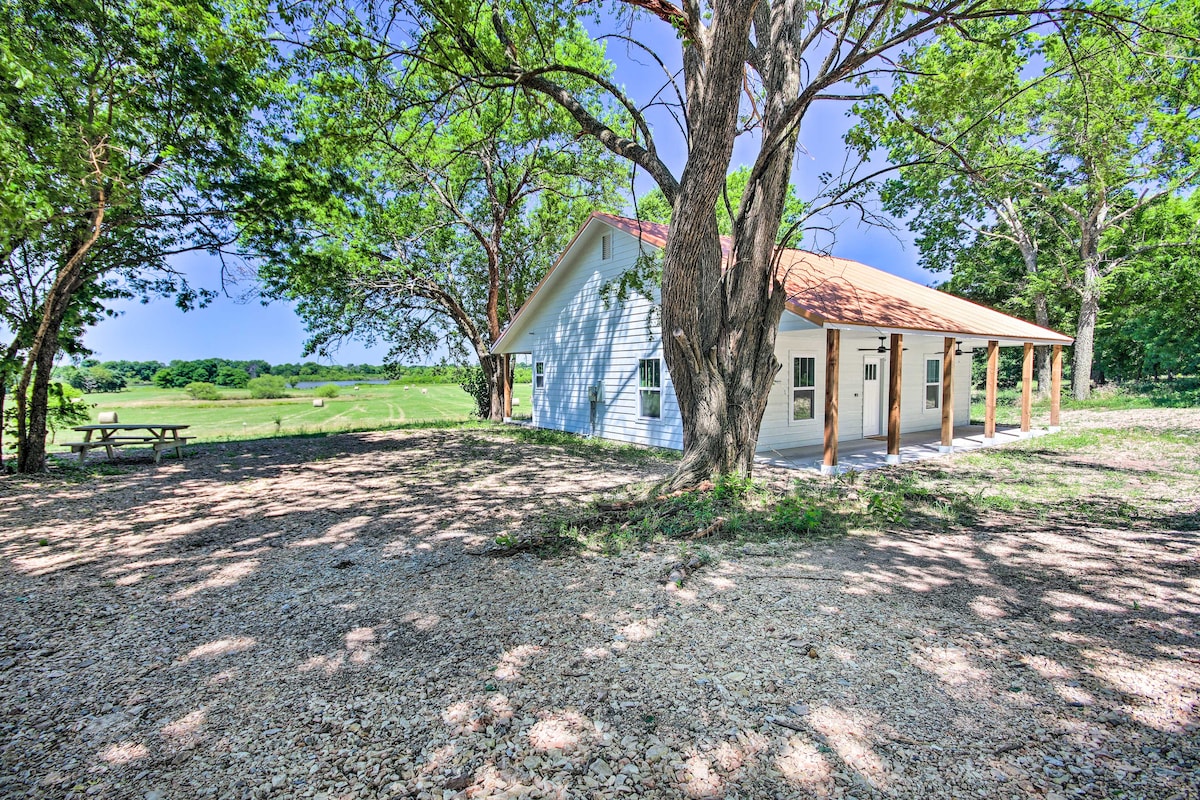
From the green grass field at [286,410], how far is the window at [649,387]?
348 inches

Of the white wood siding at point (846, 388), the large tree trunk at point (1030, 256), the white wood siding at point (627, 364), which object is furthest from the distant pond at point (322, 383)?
the large tree trunk at point (1030, 256)

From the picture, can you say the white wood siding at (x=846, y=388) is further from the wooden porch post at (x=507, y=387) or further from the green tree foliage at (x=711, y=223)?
the wooden porch post at (x=507, y=387)

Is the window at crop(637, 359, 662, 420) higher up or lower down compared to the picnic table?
higher up

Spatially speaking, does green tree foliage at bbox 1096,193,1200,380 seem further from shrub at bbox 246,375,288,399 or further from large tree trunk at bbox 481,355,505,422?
shrub at bbox 246,375,288,399

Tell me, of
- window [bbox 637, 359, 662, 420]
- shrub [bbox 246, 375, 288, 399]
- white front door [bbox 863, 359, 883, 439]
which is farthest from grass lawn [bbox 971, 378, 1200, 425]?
shrub [bbox 246, 375, 288, 399]

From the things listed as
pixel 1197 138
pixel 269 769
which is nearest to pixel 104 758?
pixel 269 769

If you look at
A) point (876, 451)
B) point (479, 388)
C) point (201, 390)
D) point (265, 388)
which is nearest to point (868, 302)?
point (876, 451)

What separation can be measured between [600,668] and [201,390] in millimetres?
28343

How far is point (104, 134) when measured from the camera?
24.8 ft

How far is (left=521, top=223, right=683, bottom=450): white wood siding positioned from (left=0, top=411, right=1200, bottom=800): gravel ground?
6.96 m

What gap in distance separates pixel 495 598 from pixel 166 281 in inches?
475

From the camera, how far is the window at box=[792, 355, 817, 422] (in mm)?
11270

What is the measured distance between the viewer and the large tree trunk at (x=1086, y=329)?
64.6 ft

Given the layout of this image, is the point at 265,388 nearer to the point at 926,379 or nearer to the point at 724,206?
the point at 724,206
